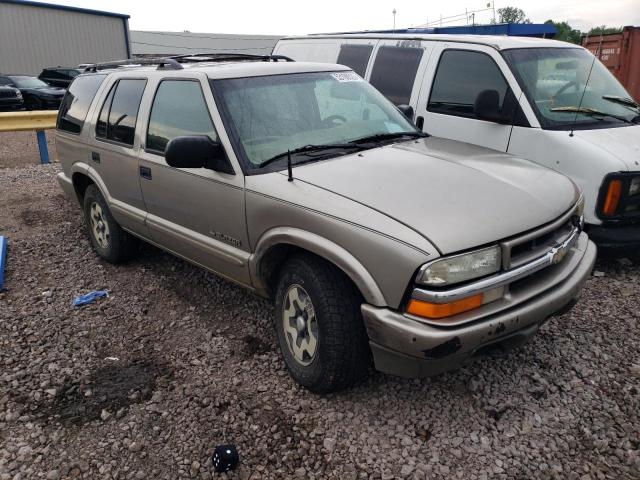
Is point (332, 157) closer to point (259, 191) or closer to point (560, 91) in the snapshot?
point (259, 191)

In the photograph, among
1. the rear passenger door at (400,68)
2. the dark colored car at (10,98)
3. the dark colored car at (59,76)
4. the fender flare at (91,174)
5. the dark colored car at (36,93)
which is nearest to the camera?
the fender flare at (91,174)

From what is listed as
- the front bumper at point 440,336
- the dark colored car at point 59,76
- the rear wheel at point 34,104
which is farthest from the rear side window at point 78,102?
the dark colored car at point 59,76

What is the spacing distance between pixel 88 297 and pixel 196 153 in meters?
1.94

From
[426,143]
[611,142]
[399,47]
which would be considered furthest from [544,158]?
[399,47]

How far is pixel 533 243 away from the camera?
9.24ft

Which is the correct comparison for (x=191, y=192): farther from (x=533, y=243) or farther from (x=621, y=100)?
(x=621, y=100)

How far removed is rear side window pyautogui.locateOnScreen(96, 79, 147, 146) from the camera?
14.2 ft

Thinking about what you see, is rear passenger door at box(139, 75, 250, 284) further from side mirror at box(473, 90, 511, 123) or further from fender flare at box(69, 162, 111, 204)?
side mirror at box(473, 90, 511, 123)

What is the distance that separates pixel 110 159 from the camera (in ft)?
15.1

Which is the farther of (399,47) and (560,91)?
(399,47)

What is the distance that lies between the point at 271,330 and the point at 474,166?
69.9 inches

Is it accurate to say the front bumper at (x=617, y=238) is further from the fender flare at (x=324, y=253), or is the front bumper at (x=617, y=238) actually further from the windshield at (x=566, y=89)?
the fender flare at (x=324, y=253)

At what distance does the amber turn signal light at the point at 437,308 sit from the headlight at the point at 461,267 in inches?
3.6

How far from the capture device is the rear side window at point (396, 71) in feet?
19.1
